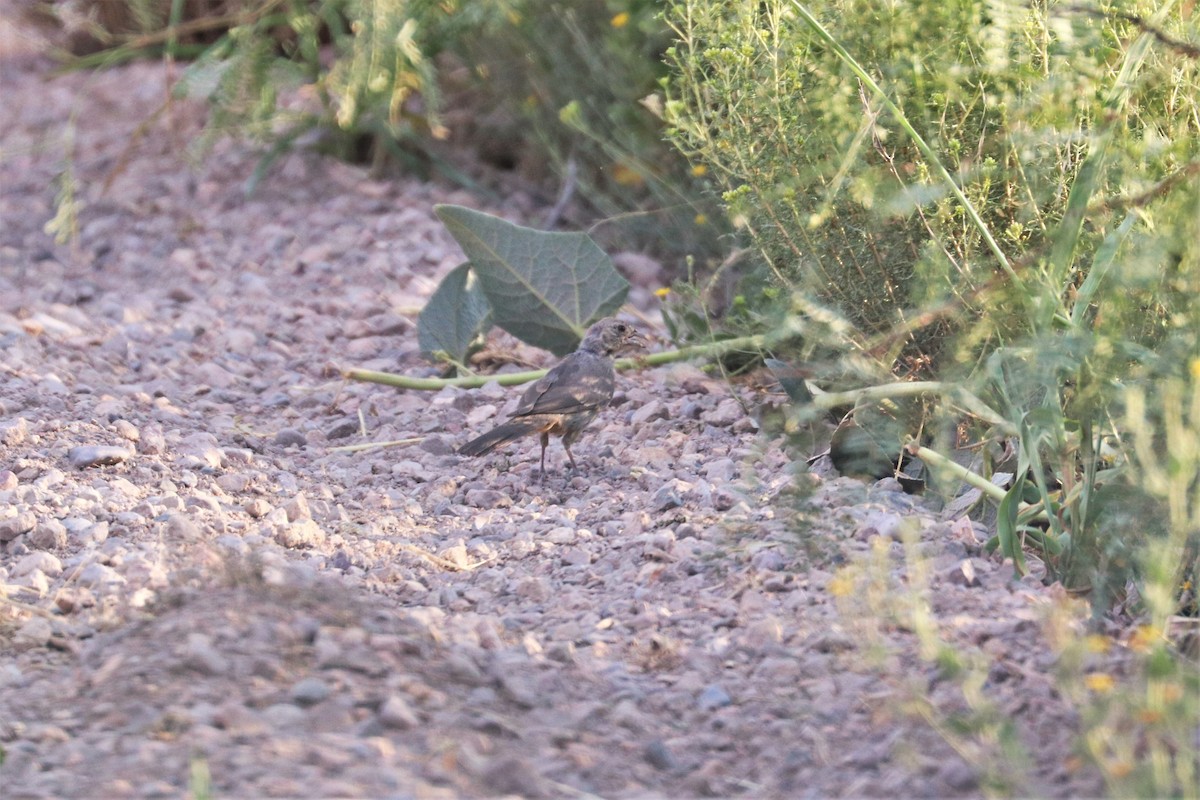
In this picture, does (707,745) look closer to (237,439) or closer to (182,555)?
(182,555)

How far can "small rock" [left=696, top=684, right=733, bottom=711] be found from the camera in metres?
2.91

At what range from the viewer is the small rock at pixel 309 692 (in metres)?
2.69

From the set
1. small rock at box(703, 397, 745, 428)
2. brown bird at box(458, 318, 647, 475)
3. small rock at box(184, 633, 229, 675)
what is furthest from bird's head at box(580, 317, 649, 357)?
small rock at box(184, 633, 229, 675)

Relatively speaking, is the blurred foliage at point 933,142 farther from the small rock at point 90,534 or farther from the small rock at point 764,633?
the small rock at point 90,534

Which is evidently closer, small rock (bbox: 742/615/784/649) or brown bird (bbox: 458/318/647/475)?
small rock (bbox: 742/615/784/649)

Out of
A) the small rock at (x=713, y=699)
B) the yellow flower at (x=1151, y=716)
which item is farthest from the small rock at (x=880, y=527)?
the yellow flower at (x=1151, y=716)

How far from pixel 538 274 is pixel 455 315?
0.38 m

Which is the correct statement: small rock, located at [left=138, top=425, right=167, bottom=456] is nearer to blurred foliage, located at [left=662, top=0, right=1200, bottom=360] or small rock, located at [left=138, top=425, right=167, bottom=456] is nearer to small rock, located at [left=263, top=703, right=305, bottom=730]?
blurred foliage, located at [left=662, top=0, right=1200, bottom=360]

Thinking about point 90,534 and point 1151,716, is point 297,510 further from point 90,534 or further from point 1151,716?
point 1151,716

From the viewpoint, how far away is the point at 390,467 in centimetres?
473

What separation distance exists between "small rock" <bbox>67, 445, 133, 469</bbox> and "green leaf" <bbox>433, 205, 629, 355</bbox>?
1.49 meters

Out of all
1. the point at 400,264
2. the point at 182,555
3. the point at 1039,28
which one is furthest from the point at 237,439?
the point at 1039,28

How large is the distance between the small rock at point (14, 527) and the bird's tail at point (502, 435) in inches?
57.2

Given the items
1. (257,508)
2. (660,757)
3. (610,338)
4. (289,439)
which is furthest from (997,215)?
(289,439)
